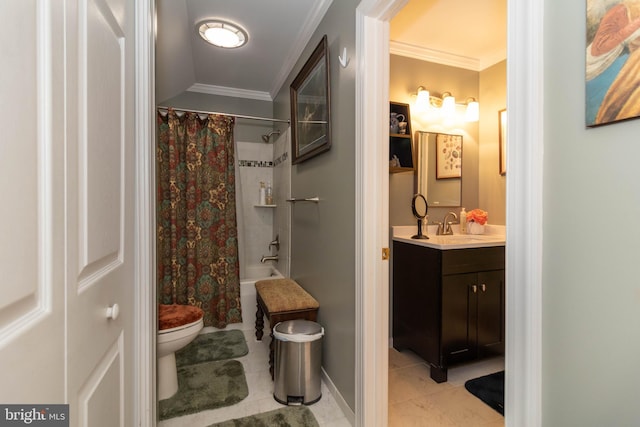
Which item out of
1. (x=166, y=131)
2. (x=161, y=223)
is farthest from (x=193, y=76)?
(x=161, y=223)

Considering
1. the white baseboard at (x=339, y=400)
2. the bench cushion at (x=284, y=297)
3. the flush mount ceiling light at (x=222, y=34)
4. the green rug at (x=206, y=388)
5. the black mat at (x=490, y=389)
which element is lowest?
the black mat at (x=490, y=389)

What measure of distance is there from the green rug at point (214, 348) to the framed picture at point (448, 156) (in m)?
2.30

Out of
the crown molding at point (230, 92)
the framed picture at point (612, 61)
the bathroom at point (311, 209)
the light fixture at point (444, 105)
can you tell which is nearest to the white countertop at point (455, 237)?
the bathroom at point (311, 209)

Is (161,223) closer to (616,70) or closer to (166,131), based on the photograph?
(166,131)

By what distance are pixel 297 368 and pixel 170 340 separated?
77 cm

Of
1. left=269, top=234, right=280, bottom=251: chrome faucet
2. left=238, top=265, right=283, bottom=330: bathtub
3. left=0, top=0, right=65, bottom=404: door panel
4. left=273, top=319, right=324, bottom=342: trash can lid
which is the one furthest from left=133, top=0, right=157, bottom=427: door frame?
left=269, top=234, right=280, bottom=251: chrome faucet

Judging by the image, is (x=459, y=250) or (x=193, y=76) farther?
(x=193, y=76)

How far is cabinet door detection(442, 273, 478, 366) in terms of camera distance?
198cm

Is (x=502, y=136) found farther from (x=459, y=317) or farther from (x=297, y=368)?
(x=297, y=368)

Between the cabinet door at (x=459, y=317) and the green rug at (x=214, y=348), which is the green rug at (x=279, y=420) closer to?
the green rug at (x=214, y=348)

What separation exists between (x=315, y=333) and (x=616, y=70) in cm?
172

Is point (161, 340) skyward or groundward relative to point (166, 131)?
groundward

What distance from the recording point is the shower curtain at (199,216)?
2660mm

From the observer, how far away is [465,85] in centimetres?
273
